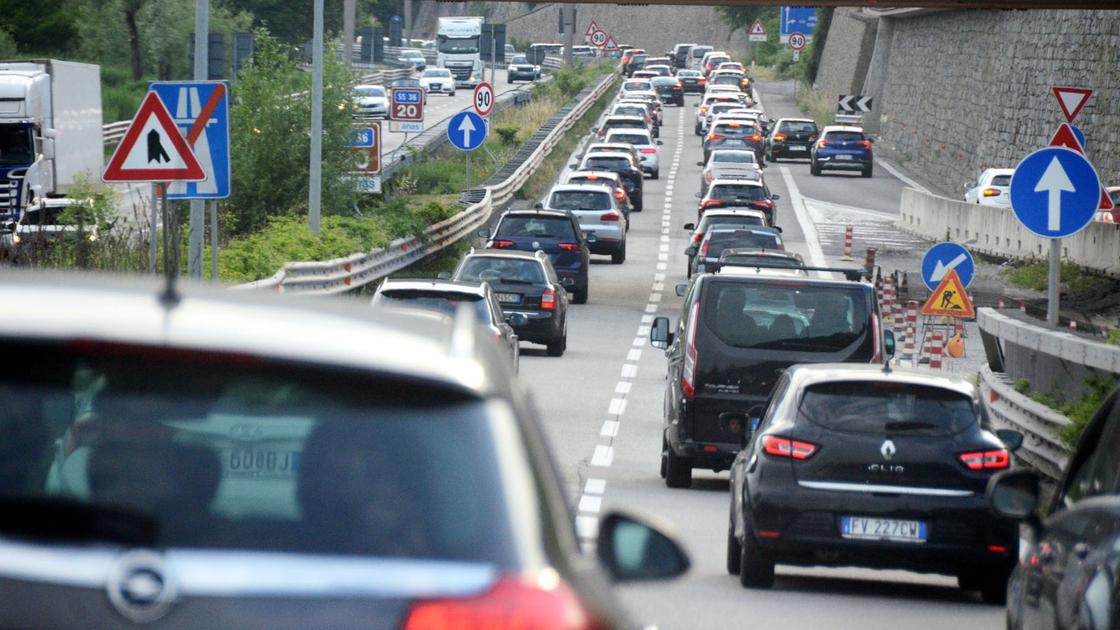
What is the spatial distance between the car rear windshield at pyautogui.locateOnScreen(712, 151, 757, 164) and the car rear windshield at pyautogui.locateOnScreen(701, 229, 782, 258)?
75.5ft

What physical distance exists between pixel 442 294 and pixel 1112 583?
1565 cm

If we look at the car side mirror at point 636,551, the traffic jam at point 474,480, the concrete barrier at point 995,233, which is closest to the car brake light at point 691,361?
the traffic jam at point 474,480

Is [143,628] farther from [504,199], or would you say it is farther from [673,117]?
[673,117]

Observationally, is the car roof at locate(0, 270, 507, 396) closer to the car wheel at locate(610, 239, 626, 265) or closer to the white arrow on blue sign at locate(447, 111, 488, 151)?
the white arrow on blue sign at locate(447, 111, 488, 151)

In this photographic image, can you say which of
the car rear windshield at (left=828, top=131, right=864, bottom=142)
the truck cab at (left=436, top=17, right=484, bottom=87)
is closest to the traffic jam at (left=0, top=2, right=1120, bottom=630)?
the car rear windshield at (left=828, top=131, right=864, bottom=142)

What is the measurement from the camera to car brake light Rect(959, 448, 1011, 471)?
11398 millimetres

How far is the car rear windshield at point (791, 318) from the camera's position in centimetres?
1605

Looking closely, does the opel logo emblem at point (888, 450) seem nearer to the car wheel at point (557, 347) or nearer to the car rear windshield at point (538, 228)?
the car wheel at point (557, 347)

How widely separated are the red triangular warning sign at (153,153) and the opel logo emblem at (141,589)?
44.4ft

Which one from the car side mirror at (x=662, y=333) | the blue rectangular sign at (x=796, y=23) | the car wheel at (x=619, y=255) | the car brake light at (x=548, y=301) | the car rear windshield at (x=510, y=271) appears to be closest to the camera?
the car side mirror at (x=662, y=333)

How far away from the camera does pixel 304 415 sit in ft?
12.0

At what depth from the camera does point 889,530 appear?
11.2 metres

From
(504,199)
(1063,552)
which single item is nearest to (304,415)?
(1063,552)

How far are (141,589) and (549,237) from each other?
31355mm
